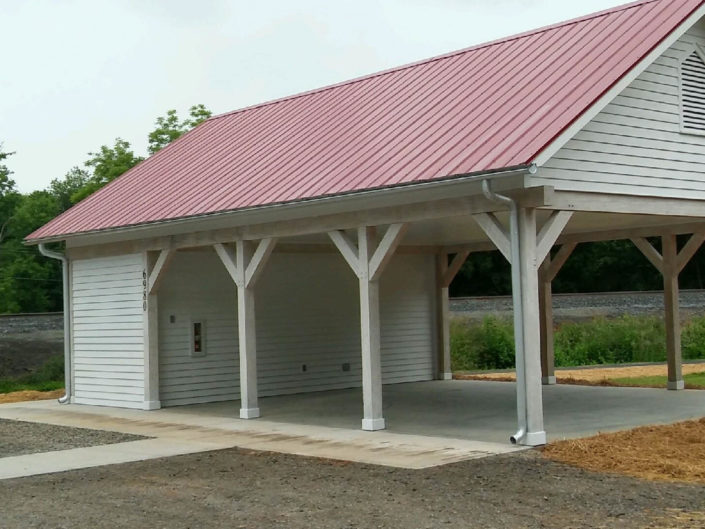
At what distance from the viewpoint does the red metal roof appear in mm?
12977

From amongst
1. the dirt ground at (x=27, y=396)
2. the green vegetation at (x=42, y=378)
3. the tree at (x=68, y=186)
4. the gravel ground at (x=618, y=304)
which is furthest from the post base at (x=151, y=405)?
the tree at (x=68, y=186)

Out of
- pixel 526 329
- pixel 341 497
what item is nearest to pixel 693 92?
pixel 526 329

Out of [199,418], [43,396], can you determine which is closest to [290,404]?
[199,418]

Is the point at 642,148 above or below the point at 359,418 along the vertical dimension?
above

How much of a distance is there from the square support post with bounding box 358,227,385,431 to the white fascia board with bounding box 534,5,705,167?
9.67 ft

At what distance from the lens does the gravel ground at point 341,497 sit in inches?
339

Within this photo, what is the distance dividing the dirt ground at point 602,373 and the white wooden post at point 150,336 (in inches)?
286

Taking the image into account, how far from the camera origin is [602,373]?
82.9ft

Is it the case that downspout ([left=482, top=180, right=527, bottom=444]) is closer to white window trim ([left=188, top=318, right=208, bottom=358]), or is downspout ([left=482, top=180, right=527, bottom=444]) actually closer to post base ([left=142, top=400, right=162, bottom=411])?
post base ([left=142, top=400, right=162, bottom=411])

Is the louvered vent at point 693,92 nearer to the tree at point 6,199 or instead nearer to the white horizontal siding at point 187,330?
the white horizontal siding at point 187,330

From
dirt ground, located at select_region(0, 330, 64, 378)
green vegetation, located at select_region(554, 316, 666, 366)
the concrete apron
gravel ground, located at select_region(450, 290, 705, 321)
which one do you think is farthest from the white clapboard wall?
gravel ground, located at select_region(450, 290, 705, 321)

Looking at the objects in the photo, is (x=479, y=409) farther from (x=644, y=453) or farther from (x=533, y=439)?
(x=644, y=453)

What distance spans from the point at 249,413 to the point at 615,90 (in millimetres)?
7131

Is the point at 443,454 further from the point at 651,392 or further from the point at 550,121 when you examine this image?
the point at 651,392
